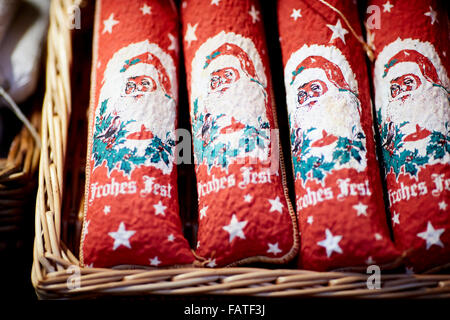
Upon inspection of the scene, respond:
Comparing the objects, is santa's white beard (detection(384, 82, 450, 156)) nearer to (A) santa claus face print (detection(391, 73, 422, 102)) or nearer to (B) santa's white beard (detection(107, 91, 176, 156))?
(A) santa claus face print (detection(391, 73, 422, 102))

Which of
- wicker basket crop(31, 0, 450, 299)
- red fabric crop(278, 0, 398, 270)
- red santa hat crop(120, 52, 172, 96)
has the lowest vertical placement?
wicker basket crop(31, 0, 450, 299)

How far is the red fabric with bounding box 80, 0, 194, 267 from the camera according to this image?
60cm

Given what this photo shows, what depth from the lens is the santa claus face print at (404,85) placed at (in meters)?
0.65

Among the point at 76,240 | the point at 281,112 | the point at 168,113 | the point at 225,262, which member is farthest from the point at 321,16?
the point at 76,240

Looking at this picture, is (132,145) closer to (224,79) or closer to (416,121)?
(224,79)

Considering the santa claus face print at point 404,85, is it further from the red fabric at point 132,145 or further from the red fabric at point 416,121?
the red fabric at point 132,145

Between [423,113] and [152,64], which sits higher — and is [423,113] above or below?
below

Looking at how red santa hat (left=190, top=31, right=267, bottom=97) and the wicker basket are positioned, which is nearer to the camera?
the wicker basket

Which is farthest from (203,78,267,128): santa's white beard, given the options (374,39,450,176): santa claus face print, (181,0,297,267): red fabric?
(374,39,450,176): santa claus face print

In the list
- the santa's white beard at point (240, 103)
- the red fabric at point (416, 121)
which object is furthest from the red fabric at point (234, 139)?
the red fabric at point (416, 121)

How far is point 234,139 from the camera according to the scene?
25.1 inches

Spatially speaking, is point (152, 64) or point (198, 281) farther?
point (152, 64)

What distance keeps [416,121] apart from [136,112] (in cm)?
42

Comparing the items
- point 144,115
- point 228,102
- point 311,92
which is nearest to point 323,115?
point 311,92
